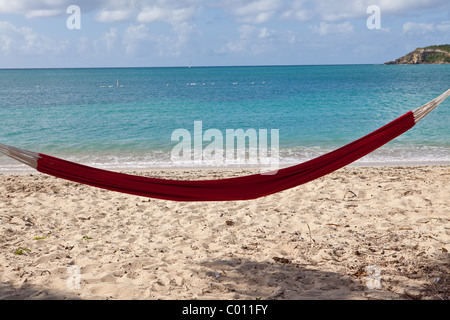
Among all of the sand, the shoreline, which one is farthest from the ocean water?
the sand

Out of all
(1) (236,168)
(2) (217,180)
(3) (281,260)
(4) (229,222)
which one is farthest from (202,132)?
(2) (217,180)

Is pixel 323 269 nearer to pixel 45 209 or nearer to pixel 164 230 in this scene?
pixel 164 230

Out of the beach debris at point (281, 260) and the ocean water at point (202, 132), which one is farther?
the ocean water at point (202, 132)

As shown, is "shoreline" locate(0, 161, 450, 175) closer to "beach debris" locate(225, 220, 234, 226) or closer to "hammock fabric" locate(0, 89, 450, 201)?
"beach debris" locate(225, 220, 234, 226)

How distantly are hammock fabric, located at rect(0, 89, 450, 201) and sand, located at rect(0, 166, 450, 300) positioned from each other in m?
0.52

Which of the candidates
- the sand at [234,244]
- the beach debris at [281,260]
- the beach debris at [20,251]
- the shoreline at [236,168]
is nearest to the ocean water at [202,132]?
the shoreline at [236,168]

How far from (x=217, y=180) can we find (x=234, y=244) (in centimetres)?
78

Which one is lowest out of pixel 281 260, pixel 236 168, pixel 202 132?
pixel 281 260

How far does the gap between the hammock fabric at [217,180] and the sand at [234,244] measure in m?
0.52

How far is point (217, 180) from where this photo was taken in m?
2.51

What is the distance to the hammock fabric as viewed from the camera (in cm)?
238

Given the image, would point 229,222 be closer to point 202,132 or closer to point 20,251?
point 20,251

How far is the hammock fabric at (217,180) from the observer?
238 cm

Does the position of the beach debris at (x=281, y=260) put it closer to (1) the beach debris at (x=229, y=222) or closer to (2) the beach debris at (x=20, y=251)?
(1) the beach debris at (x=229, y=222)
